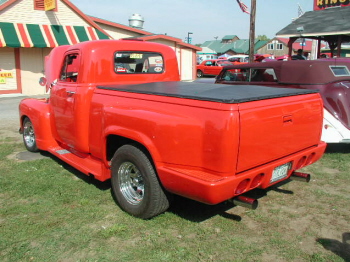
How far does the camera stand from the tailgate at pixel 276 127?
9.70 ft

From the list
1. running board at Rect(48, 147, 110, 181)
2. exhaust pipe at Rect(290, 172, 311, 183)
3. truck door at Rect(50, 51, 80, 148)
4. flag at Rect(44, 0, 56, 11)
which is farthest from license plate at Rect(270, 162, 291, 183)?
flag at Rect(44, 0, 56, 11)

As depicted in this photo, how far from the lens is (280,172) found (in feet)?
11.5

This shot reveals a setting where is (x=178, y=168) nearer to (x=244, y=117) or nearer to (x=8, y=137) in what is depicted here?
(x=244, y=117)

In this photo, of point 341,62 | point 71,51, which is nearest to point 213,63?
point 341,62

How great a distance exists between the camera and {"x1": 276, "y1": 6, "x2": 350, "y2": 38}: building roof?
15225 millimetres

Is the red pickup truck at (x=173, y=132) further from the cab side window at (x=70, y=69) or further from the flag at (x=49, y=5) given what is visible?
the flag at (x=49, y=5)

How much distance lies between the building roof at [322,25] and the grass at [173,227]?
12.4 metres

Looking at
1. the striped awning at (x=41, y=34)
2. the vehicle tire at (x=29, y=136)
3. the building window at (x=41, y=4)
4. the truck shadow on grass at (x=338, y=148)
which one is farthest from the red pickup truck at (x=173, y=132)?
the building window at (x=41, y=4)

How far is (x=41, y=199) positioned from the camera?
431cm

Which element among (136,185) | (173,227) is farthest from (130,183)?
(173,227)

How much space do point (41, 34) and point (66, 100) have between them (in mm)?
13402

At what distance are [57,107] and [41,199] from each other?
4.58 ft

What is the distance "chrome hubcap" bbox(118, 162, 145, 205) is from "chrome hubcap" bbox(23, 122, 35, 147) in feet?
10.4

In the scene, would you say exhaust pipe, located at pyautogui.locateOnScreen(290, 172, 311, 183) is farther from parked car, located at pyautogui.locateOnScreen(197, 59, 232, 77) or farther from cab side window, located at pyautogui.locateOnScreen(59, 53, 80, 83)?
parked car, located at pyautogui.locateOnScreen(197, 59, 232, 77)
